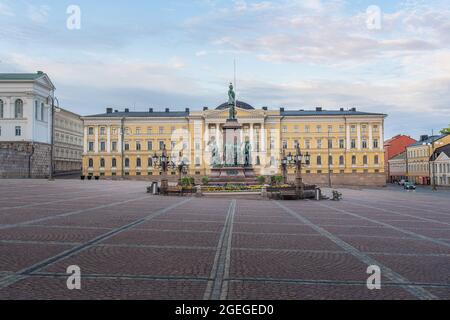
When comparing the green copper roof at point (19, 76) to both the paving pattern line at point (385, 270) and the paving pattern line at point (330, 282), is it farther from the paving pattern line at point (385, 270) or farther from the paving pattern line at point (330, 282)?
the paving pattern line at point (330, 282)

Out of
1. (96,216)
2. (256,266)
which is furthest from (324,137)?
(256,266)

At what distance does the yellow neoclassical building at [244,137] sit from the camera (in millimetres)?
94688

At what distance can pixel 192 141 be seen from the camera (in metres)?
95.5

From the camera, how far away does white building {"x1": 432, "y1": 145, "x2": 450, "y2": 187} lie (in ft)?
251

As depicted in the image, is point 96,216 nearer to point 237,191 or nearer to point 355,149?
point 237,191

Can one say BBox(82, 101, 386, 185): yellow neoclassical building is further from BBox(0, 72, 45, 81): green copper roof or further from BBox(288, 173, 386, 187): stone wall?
BBox(0, 72, 45, 81): green copper roof

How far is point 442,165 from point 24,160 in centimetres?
7561

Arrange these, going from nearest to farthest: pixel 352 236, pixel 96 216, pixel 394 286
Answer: pixel 394 286 < pixel 352 236 < pixel 96 216

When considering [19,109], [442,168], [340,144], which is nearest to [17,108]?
[19,109]

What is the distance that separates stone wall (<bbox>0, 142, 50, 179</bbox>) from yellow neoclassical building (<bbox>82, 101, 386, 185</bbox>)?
1582cm

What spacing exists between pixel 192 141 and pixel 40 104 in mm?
32980

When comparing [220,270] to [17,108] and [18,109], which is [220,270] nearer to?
[18,109]

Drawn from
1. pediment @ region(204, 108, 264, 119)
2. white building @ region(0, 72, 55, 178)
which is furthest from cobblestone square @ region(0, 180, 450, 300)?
pediment @ region(204, 108, 264, 119)

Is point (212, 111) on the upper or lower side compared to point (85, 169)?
upper
